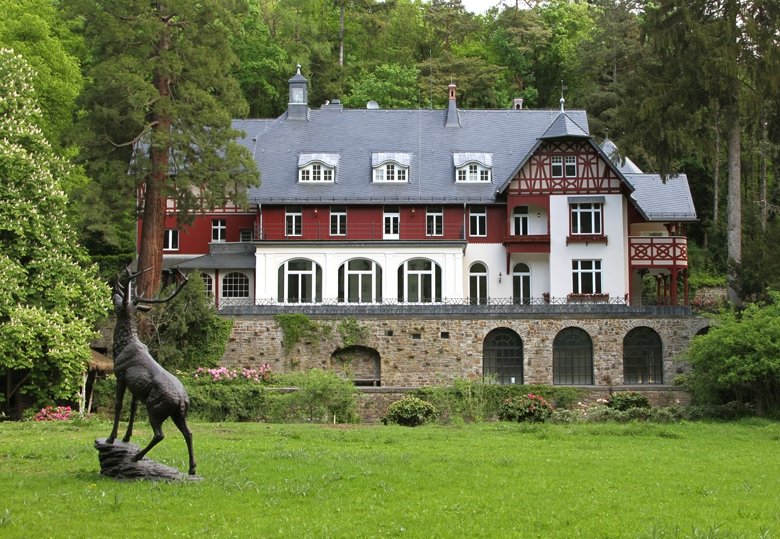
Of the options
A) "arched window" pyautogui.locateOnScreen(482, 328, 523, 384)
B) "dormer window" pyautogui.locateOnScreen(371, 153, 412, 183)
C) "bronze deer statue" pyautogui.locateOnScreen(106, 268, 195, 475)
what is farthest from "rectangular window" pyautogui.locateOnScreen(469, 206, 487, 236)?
"bronze deer statue" pyautogui.locateOnScreen(106, 268, 195, 475)

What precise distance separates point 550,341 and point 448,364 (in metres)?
3.72

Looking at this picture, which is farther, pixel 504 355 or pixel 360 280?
pixel 360 280

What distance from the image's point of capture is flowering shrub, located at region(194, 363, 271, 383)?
32719 millimetres

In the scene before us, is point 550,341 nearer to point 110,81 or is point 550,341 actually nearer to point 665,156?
point 665,156

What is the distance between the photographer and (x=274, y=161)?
44844 millimetres

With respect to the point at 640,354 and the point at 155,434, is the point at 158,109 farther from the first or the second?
the point at 155,434

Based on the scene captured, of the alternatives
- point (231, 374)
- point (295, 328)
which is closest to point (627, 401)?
point (231, 374)

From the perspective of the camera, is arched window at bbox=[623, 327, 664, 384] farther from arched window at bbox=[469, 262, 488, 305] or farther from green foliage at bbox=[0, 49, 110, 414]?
green foliage at bbox=[0, 49, 110, 414]

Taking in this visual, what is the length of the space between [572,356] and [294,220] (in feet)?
40.6

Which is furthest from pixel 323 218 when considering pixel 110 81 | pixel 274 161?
pixel 110 81

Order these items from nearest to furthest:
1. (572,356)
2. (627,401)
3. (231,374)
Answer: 1. (627,401)
2. (231,374)
3. (572,356)

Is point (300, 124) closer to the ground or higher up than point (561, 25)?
closer to the ground

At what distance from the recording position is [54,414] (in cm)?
2894

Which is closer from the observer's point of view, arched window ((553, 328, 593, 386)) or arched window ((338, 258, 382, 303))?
arched window ((553, 328, 593, 386))
